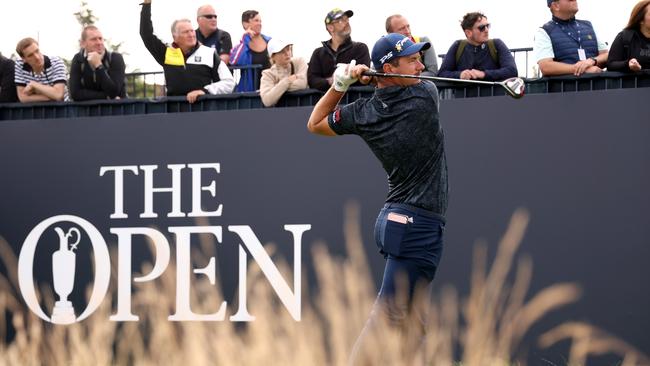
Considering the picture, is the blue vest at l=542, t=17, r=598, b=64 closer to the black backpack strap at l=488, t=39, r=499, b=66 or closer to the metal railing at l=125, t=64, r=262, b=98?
the black backpack strap at l=488, t=39, r=499, b=66

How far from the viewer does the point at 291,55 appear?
998 cm

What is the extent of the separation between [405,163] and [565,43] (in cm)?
344

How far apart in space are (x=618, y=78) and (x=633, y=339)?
181 centimetres

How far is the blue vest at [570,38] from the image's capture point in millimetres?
9117

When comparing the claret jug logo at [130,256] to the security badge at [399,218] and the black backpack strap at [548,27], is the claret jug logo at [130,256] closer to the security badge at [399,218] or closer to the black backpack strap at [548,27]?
the black backpack strap at [548,27]

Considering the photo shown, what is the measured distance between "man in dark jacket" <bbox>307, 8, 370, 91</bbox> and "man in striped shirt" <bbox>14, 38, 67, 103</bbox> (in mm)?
2524

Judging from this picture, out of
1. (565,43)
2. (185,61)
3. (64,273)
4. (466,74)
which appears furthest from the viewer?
(64,273)

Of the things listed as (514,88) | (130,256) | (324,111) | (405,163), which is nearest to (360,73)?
(324,111)

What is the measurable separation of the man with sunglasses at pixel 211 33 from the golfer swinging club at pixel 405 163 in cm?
516

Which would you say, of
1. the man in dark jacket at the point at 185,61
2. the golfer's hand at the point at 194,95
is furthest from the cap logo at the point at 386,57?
the man in dark jacket at the point at 185,61

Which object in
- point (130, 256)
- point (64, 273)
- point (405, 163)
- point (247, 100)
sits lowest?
point (64, 273)

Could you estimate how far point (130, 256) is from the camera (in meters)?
10.3

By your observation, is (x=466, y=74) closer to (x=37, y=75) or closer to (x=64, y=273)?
(x=64, y=273)

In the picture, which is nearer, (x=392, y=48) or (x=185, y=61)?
(x=392, y=48)
